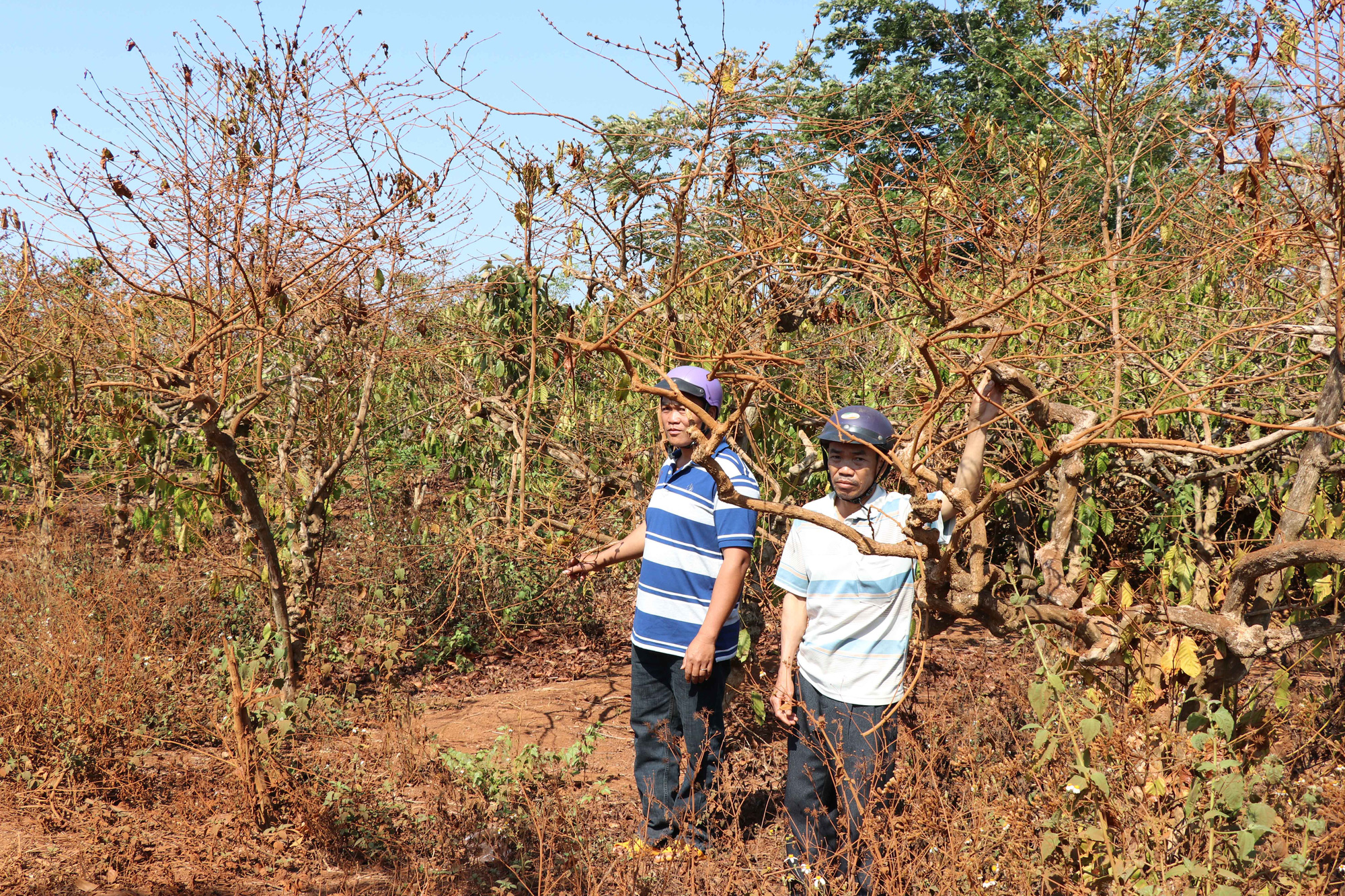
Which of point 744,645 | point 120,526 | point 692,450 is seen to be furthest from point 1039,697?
point 120,526

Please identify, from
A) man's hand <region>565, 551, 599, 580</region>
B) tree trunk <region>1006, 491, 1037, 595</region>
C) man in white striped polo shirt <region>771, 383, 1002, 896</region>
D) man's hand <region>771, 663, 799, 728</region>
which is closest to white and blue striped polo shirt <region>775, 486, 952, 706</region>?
man in white striped polo shirt <region>771, 383, 1002, 896</region>

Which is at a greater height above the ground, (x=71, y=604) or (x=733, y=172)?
(x=733, y=172)

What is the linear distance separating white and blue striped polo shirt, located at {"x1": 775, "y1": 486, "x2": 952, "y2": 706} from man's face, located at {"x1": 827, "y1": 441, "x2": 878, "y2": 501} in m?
0.06

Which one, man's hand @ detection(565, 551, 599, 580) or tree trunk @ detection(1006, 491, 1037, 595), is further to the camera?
tree trunk @ detection(1006, 491, 1037, 595)

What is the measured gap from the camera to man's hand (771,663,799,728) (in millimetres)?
2855

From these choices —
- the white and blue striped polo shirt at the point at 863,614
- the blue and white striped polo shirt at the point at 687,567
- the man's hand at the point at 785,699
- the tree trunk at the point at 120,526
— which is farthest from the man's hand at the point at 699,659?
the tree trunk at the point at 120,526

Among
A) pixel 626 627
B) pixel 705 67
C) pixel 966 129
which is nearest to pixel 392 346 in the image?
pixel 626 627

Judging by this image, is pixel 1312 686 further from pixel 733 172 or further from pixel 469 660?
pixel 469 660

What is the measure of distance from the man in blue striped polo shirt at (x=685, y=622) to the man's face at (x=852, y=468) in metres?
0.34

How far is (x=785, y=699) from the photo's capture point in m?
2.87

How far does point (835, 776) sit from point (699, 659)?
57 cm

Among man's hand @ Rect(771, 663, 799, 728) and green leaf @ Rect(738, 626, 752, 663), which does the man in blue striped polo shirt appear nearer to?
man's hand @ Rect(771, 663, 799, 728)

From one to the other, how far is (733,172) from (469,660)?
3.85m

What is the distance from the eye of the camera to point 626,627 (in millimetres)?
6273
